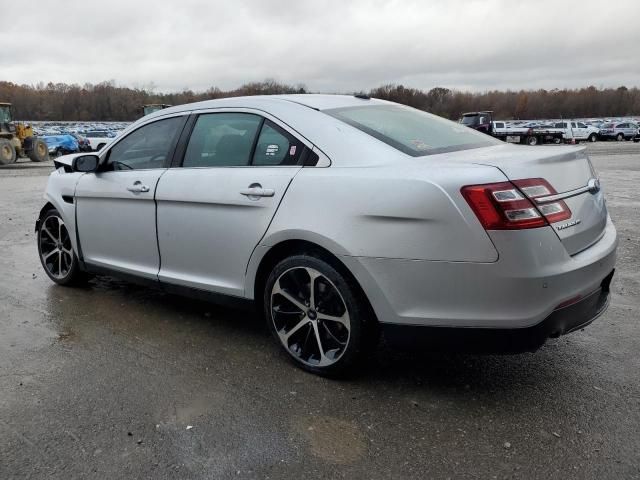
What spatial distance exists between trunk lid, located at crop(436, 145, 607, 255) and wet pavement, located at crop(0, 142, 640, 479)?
85cm

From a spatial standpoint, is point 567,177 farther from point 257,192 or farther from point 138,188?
point 138,188

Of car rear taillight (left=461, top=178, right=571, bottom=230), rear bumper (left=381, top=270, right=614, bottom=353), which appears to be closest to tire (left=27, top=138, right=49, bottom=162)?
rear bumper (left=381, top=270, right=614, bottom=353)

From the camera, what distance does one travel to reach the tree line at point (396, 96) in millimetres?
100062

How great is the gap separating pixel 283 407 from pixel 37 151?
29.3m

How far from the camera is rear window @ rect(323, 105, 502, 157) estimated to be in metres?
3.26

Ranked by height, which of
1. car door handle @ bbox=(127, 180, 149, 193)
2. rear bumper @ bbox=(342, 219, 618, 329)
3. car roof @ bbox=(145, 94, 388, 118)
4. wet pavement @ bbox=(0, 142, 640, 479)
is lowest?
wet pavement @ bbox=(0, 142, 640, 479)

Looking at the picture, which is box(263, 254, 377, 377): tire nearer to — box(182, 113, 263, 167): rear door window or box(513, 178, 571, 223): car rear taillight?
box(182, 113, 263, 167): rear door window

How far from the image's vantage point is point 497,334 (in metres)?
2.70

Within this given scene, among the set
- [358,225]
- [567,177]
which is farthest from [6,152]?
[567,177]

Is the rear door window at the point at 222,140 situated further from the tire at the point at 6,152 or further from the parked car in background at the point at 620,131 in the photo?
the parked car in background at the point at 620,131

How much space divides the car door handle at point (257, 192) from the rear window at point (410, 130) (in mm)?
598

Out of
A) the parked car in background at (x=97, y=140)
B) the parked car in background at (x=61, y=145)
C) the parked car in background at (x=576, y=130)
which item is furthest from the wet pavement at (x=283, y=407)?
the parked car in background at (x=576, y=130)

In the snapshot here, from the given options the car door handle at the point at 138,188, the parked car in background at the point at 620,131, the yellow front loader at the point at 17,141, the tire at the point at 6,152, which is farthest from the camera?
the parked car in background at the point at 620,131

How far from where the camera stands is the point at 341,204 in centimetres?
296
